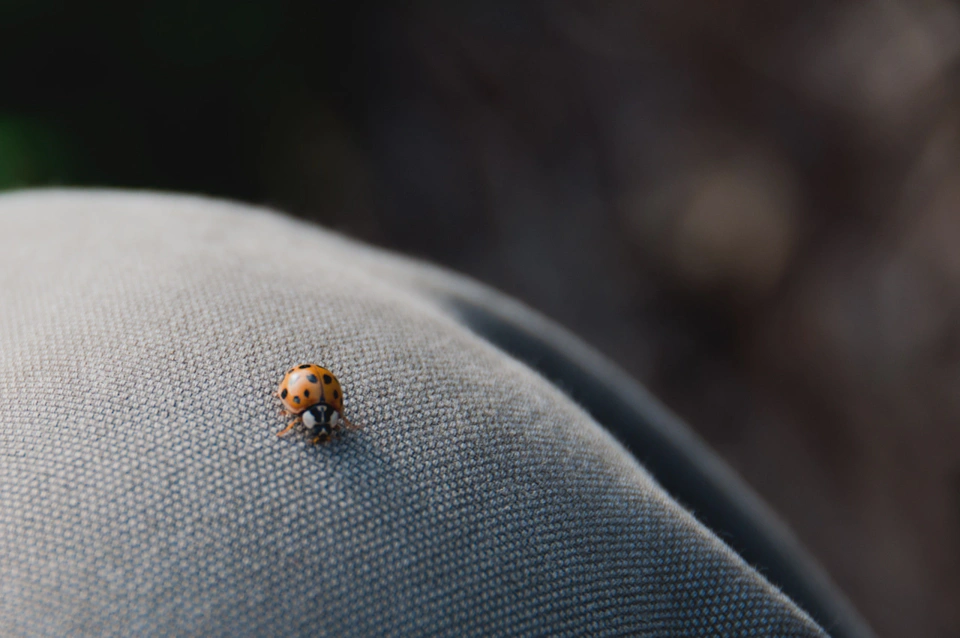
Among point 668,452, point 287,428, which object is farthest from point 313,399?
point 668,452

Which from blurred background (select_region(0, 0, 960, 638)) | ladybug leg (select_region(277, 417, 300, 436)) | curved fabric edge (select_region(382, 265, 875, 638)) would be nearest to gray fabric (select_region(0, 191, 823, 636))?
ladybug leg (select_region(277, 417, 300, 436))

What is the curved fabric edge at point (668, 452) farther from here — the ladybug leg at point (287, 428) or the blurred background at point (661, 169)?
the blurred background at point (661, 169)

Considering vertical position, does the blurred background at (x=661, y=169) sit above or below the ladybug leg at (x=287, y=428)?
above

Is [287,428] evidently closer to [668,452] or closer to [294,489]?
[294,489]

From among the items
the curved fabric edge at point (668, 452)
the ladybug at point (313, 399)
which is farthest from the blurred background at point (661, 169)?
the ladybug at point (313, 399)

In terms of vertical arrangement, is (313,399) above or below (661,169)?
below
